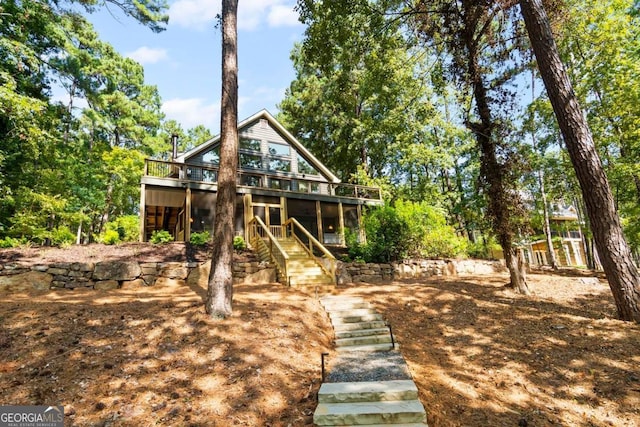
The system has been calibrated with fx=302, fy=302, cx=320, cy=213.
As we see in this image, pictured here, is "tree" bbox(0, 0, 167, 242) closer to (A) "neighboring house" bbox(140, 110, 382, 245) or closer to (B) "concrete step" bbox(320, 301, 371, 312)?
(A) "neighboring house" bbox(140, 110, 382, 245)

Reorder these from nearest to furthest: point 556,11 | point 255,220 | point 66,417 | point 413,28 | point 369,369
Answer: point 66,417 < point 369,369 < point 556,11 < point 413,28 < point 255,220

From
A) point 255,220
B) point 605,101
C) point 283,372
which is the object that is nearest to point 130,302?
point 283,372

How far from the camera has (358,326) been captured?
596cm

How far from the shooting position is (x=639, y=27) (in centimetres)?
1236

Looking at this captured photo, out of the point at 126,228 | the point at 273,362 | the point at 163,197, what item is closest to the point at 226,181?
the point at 273,362

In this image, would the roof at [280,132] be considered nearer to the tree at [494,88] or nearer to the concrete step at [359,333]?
the tree at [494,88]

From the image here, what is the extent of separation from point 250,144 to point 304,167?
3.74m

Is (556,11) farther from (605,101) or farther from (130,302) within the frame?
(130,302)

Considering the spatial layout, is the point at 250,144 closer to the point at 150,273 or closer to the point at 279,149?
the point at 279,149

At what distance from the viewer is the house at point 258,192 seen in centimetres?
1385

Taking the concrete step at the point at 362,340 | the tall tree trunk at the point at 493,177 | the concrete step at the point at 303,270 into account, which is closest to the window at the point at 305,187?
the concrete step at the point at 303,270

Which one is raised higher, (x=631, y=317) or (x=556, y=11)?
(x=556, y=11)

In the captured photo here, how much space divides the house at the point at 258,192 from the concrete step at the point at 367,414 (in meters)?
9.38

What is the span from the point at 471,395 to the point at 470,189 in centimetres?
2063
